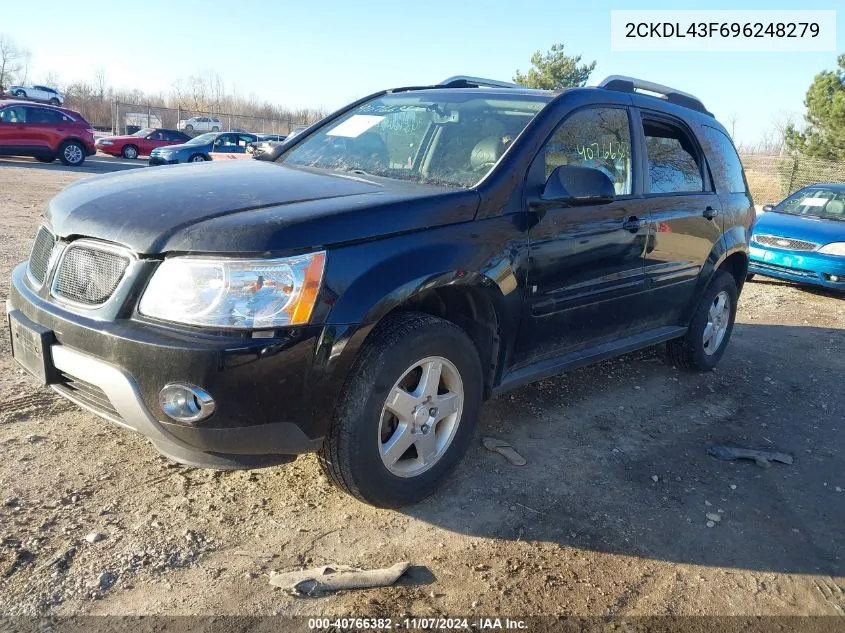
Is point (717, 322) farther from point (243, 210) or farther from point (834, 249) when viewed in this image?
point (834, 249)

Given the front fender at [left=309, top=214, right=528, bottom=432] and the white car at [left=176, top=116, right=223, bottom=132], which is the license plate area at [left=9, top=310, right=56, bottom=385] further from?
the white car at [left=176, top=116, right=223, bottom=132]

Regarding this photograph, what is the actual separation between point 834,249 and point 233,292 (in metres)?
8.28

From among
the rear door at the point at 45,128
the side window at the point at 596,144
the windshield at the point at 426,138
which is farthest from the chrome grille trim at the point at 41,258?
the rear door at the point at 45,128

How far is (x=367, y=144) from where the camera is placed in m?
3.79

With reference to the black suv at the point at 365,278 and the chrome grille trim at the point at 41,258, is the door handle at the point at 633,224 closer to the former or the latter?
the black suv at the point at 365,278

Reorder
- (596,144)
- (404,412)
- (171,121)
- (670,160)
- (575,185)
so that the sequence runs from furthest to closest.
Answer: (171,121) → (670,160) → (596,144) → (575,185) → (404,412)

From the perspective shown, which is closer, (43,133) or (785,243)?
(785,243)

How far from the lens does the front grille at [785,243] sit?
857 centimetres

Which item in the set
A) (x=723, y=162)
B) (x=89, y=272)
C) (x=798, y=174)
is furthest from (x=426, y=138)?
(x=798, y=174)

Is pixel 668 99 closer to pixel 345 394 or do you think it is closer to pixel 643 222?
pixel 643 222

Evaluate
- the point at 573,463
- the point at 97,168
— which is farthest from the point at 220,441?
the point at 97,168

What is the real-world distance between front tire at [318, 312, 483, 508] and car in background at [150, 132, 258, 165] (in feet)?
68.4

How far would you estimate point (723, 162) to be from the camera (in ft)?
16.5

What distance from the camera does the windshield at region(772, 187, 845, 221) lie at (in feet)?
31.1
